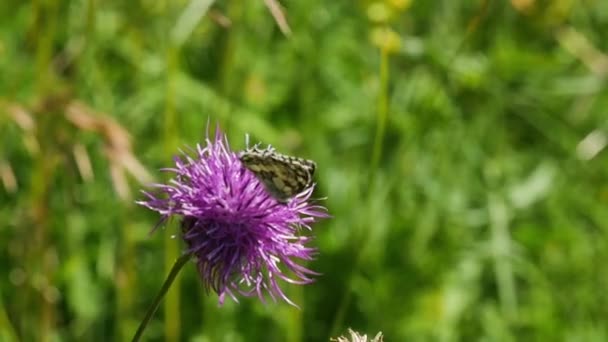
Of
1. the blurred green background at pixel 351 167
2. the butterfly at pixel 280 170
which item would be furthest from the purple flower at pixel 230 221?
Result: the blurred green background at pixel 351 167

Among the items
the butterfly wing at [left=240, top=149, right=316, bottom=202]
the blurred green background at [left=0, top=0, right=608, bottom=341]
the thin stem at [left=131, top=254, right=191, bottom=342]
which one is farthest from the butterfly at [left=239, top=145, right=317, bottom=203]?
the blurred green background at [left=0, top=0, right=608, bottom=341]

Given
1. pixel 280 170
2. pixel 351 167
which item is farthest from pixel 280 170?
pixel 351 167

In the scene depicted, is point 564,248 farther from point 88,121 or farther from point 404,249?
point 88,121

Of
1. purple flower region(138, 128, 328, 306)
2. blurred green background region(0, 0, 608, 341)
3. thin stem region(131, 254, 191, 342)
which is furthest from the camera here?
blurred green background region(0, 0, 608, 341)

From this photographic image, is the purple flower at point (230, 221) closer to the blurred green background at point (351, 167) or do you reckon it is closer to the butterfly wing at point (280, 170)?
the butterfly wing at point (280, 170)

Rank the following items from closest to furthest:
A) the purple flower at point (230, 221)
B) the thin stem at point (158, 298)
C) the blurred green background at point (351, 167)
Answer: the thin stem at point (158, 298)
the purple flower at point (230, 221)
the blurred green background at point (351, 167)

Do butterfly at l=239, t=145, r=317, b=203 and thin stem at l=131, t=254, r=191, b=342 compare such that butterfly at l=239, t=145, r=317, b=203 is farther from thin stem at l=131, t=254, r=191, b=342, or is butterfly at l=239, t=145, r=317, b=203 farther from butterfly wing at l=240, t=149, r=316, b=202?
thin stem at l=131, t=254, r=191, b=342
